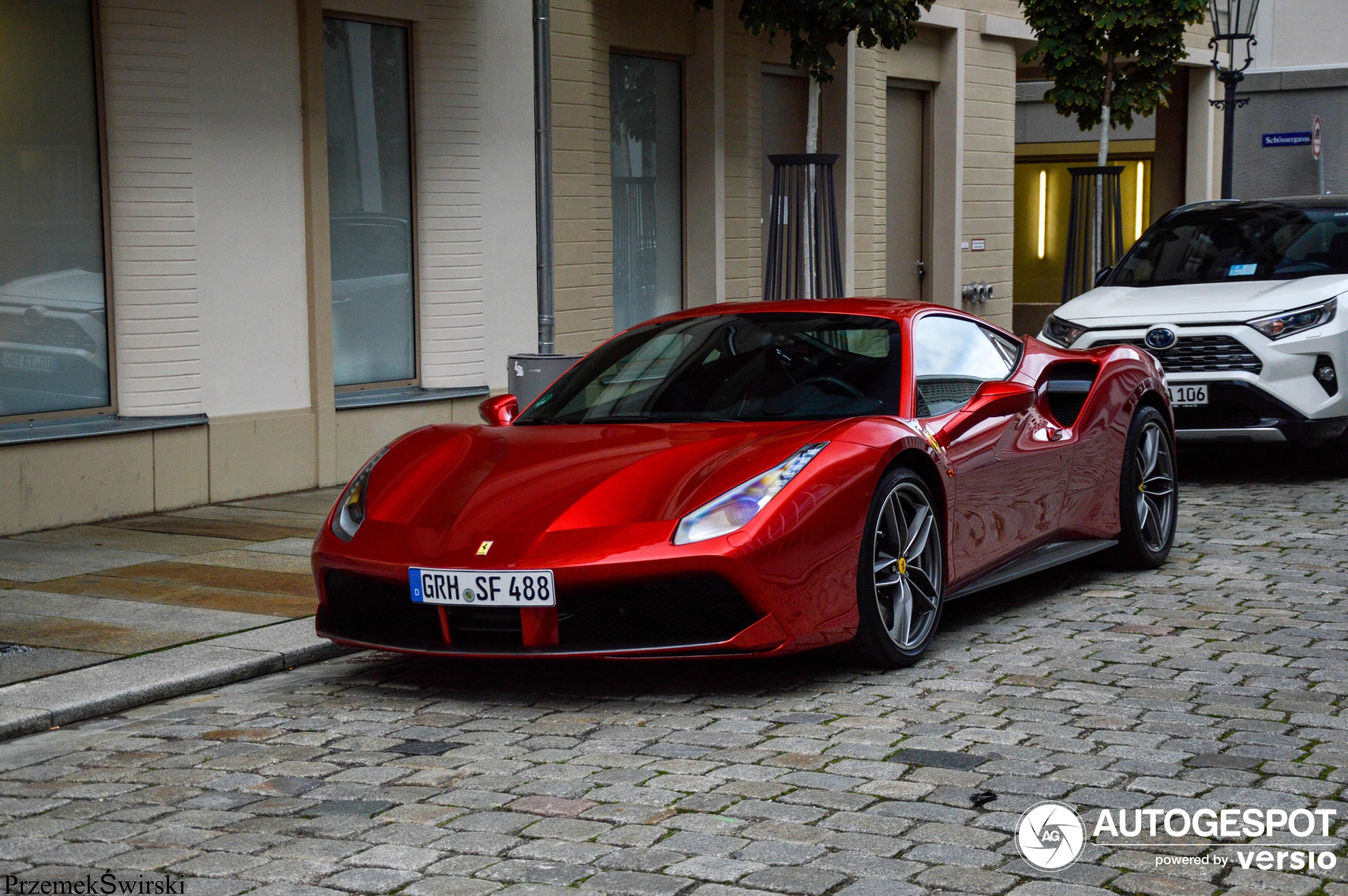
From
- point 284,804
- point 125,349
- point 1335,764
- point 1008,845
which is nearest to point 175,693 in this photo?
point 284,804

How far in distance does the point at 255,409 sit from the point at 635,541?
Answer: 6.12 metres

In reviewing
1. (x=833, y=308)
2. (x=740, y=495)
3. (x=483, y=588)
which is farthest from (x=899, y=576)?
(x=483, y=588)

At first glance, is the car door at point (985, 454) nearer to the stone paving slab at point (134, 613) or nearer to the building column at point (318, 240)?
the stone paving slab at point (134, 613)

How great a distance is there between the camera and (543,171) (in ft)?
31.9

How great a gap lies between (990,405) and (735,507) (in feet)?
5.08

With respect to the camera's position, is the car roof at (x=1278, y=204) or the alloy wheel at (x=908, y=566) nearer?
the alloy wheel at (x=908, y=566)

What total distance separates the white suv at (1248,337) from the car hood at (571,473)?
209 inches

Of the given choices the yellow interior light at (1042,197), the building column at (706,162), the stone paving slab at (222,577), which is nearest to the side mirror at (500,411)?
the stone paving slab at (222,577)

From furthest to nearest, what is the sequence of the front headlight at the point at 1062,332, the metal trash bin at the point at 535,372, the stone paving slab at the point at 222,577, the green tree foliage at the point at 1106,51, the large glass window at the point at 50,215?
1. the green tree foliage at the point at 1106,51
2. the front headlight at the point at 1062,332
3. the large glass window at the point at 50,215
4. the metal trash bin at the point at 535,372
5. the stone paving slab at the point at 222,577

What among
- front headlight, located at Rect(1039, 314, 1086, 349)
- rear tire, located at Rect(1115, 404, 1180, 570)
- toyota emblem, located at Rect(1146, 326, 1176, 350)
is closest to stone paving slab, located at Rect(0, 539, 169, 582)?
rear tire, located at Rect(1115, 404, 1180, 570)

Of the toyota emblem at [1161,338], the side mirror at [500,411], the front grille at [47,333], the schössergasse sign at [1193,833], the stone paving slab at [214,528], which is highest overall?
the front grille at [47,333]

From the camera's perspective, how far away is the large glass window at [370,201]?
11430 mm

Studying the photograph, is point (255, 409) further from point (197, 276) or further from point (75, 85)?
point (75, 85)

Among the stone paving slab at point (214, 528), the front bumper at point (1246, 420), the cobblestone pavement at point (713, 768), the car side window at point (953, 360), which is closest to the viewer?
the cobblestone pavement at point (713, 768)
